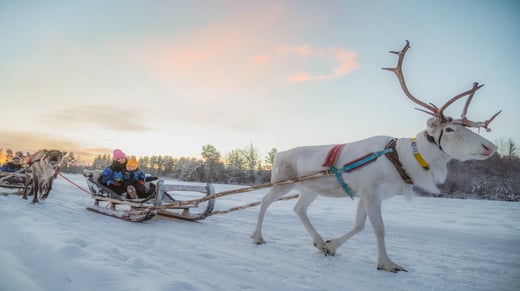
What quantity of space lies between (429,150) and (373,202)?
86 cm

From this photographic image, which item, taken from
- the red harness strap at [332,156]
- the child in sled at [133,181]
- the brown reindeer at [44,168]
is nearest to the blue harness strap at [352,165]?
the red harness strap at [332,156]

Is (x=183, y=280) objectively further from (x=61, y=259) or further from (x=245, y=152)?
(x=245, y=152)

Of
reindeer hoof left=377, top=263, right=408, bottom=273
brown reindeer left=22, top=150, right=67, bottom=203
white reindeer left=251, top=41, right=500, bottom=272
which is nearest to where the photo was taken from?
white reindeer left=251, top=41, right=500, bottom=272

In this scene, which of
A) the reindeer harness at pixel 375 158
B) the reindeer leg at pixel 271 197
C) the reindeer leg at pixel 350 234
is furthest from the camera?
the reindeer leg at pixel 271 197

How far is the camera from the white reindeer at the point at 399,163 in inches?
113

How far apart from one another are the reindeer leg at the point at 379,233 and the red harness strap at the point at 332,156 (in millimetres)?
654

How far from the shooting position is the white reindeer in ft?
9.42

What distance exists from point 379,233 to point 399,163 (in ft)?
2.77

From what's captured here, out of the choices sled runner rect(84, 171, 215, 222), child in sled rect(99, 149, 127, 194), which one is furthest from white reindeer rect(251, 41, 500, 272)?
child in sled rect(99, 149, 127, 194)

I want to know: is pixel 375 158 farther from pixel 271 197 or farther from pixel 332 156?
pixel 271 197

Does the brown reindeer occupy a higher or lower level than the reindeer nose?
lower

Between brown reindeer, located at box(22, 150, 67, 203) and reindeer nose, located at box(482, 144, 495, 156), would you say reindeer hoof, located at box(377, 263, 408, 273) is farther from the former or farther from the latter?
brown reindeer, located at box(22, 150, 67, 203)

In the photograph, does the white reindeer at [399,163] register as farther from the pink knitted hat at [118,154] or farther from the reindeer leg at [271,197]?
the pink knitted hat at [118,154]

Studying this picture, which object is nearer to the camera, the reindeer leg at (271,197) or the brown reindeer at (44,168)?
the reindeer leg at (271,197)
